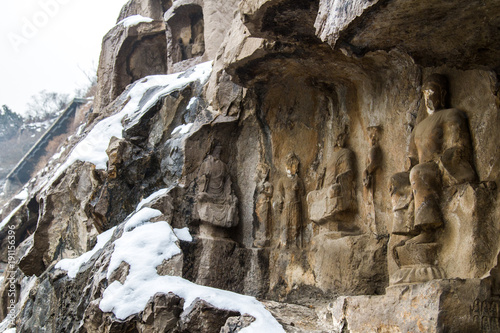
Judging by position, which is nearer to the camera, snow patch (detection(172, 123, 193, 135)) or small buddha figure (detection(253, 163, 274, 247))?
small buddha figure (detection(253, 163, 274, 247))

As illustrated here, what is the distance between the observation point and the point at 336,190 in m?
7.02

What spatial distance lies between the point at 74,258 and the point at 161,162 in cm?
228

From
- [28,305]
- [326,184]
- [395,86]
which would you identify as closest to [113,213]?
[28,305]

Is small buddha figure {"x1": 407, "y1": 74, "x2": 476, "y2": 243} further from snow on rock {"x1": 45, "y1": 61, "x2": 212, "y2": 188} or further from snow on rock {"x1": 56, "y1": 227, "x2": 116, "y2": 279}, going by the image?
snow on rock {"x1": 56, "y1": 227, "x2": 116, "y2": 279}

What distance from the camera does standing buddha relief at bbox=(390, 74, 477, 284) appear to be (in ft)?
17.5

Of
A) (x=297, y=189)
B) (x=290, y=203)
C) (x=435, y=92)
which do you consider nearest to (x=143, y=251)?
(x=290, y=203)

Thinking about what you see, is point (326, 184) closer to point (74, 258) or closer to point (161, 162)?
point (161, 162)

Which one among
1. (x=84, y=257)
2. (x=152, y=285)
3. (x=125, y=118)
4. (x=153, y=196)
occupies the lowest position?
(x=152, y=285)

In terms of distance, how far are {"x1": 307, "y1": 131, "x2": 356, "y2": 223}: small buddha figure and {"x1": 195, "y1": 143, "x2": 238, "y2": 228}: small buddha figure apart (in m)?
1.24

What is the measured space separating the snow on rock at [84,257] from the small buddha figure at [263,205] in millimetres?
2378

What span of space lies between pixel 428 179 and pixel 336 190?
66.0 inches

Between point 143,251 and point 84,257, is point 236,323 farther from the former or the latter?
point 84,257

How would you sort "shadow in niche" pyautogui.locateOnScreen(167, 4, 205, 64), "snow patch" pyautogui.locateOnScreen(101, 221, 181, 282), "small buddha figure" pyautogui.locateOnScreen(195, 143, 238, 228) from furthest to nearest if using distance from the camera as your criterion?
"shadow in niche" pyautogui.locateOnScreen(167, 4, 205, 64) → "small buddha figure" pyautogui.locateOnScreen(195, 143, 238, 228) → "snow patch" pyautogui.locateOnScreen(101, 221, 181, 282)

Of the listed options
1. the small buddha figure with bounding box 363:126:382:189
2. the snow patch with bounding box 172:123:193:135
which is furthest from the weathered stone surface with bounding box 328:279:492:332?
the snow patch with bounding box 172:123:193:135
